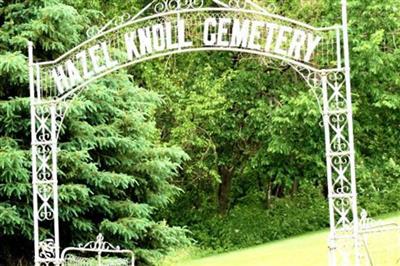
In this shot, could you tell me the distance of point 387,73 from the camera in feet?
51.8

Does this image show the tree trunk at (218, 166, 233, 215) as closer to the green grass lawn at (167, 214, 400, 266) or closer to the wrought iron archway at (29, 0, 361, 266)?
the green grass lawn at (167, 214, 400, 266)

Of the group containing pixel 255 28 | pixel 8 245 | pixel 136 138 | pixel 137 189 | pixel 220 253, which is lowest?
pixel 220 253

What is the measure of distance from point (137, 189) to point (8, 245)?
1.83 metres

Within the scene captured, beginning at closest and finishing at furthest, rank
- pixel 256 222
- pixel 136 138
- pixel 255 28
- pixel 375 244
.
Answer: pixel 255 28
pixel 375 244
pixel 136 138
pixel 256 222

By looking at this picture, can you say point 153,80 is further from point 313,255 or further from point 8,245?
point 8,245

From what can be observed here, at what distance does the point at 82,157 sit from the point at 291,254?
5.87m

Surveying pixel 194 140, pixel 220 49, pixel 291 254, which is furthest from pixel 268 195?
pixel 220 49

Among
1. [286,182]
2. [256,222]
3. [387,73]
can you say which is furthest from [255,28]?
[256,222]

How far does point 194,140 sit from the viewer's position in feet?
55.4

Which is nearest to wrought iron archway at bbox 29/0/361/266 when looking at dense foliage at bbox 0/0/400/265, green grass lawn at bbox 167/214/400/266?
dense foliage at bbox 0/0/400/265

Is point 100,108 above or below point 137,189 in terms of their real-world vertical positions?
above

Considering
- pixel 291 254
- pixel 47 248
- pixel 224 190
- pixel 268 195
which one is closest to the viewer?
pixel 47 248

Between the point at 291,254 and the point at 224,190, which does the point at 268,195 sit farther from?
the point at 291,254

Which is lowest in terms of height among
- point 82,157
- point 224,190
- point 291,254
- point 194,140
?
point 291,254
